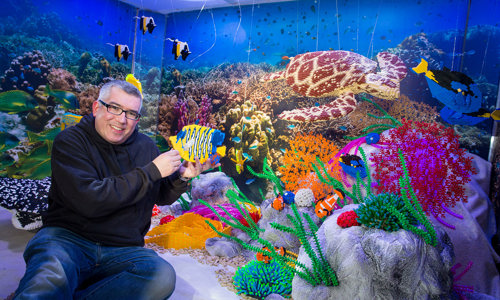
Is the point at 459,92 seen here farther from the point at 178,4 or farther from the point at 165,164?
the point at 178,4

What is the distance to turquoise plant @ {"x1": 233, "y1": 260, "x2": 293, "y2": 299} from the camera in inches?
98.0

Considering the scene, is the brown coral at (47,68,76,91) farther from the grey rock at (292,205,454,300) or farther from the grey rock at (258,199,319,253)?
the grey rock at (292,205,454,300)

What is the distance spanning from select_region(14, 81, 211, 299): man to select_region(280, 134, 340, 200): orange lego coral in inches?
89.4

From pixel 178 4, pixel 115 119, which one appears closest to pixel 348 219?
pixel 115 119

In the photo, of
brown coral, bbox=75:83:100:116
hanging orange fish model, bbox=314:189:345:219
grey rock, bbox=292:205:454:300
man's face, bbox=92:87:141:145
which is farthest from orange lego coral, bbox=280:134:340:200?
brown coral, bbox=75:83:100:116

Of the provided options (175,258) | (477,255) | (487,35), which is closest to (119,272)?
(175,258)

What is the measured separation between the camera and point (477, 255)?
299cm

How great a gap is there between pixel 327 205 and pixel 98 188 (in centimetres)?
213

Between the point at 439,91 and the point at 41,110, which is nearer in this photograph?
the point at 439,91

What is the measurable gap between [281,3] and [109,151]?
4090 mm

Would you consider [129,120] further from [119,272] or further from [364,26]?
A: [364,26]

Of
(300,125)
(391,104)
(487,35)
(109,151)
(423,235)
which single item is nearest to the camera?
(423,235)

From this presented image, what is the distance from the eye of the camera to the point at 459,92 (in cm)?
317

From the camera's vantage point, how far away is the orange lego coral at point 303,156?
4.20 meters
